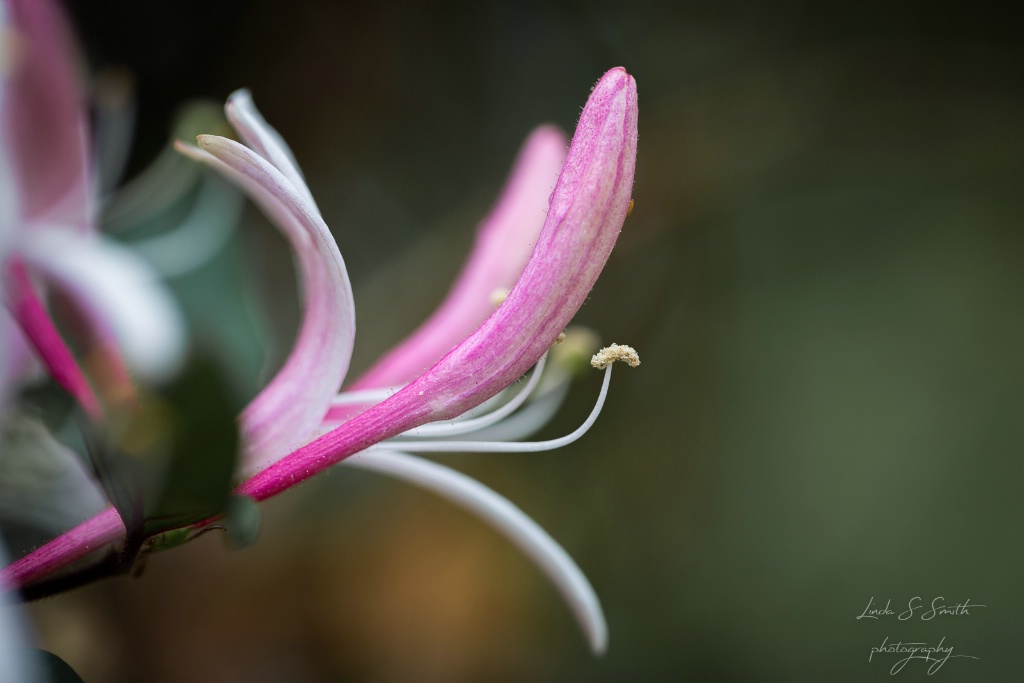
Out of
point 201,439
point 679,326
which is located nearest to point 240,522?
point 201,439

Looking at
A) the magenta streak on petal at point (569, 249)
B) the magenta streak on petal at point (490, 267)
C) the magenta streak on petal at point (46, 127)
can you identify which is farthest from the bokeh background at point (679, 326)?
the magenta streak on petal at point (569, 249)

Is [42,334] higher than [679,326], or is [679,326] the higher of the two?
[679,326]

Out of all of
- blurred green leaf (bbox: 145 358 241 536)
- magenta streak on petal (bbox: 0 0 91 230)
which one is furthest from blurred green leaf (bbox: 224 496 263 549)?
magenta streak on petal (bbox: 0 0 91 230)

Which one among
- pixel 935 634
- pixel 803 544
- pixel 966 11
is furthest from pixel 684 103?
pixel 935 634
